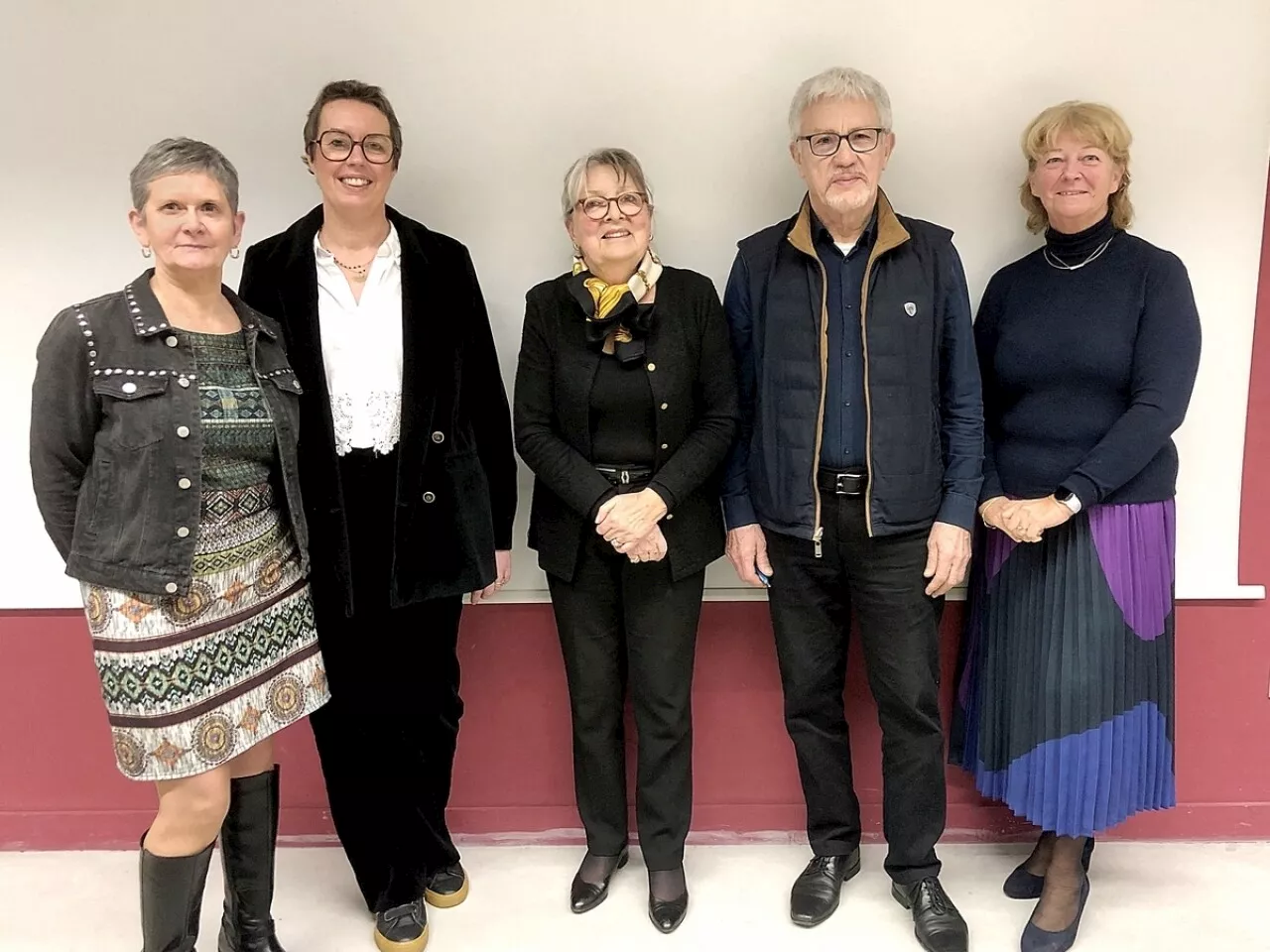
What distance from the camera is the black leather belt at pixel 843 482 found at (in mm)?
1914

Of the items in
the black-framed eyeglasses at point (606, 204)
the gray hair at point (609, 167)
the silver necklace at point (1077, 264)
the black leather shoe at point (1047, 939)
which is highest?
the gray hair at point (609, 167)

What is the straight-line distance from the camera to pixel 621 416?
6.35ft

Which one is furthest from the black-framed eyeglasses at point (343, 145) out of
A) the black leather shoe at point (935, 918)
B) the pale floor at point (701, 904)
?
the black leather shoe at point (935, 918)

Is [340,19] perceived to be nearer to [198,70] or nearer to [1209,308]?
[198,70]

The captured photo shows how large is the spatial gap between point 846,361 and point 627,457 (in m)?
0.50

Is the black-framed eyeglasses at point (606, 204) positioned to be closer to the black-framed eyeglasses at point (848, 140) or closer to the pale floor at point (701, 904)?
the black-framed eyeglasses at point (848, 140)

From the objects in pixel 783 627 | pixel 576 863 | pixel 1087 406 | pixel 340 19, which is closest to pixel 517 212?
pixel 340 19

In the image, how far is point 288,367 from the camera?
175 cm

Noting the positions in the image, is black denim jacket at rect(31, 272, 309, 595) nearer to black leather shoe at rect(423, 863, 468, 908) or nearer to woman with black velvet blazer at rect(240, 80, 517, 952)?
woman with black velvet blazer at rect(240, 80, 517, 952)

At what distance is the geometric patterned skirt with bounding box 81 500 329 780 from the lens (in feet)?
5.15

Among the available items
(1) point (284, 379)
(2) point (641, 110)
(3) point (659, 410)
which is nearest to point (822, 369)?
(3) point (659, 410)

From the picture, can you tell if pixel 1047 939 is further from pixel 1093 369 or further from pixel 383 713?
pixel 383 713

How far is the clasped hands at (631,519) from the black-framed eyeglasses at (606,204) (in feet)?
1.91

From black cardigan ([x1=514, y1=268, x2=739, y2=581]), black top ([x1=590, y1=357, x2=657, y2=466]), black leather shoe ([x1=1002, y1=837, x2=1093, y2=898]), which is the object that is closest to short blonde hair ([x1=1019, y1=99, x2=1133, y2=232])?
black cardigan ([x1=514, y1=268, x2=739, y2=581])
